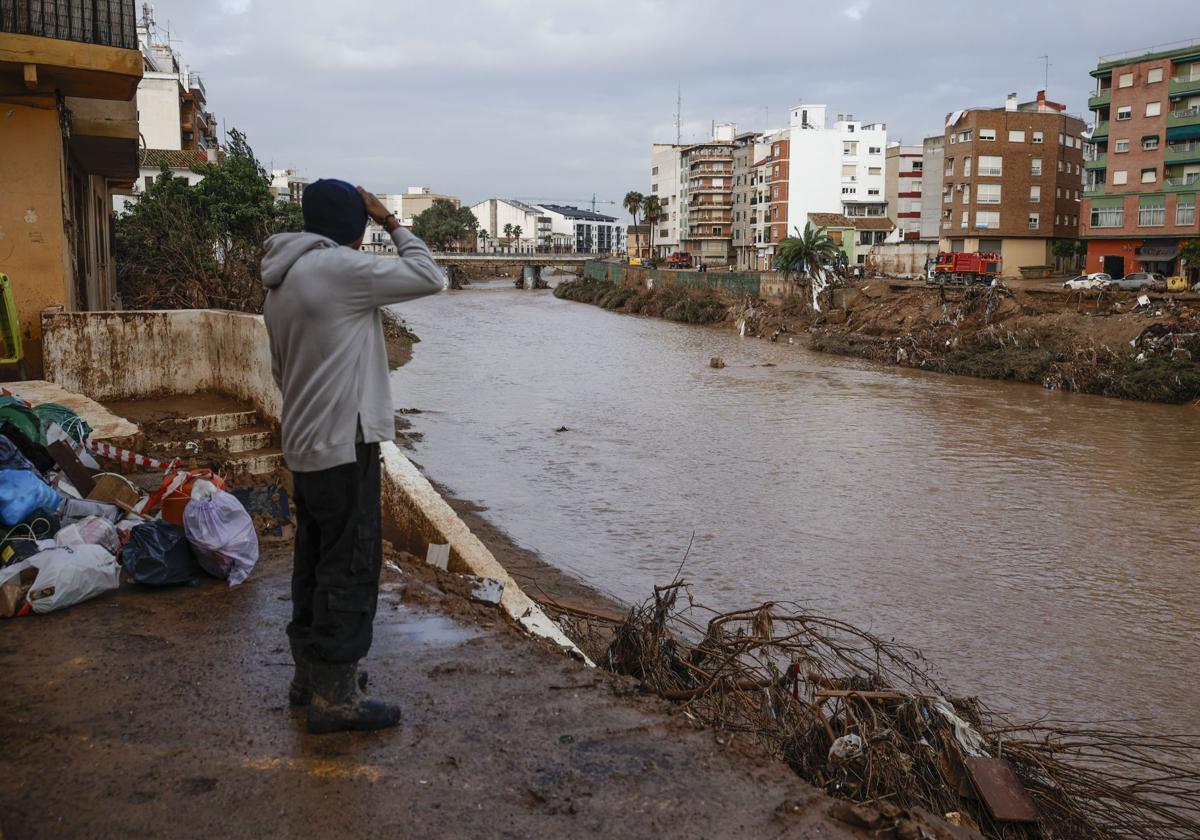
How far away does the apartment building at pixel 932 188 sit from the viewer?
67.2m

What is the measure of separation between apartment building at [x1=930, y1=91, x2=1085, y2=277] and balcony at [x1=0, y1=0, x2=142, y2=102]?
2292 inches

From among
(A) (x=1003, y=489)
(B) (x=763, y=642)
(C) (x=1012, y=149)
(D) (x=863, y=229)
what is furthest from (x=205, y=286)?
(D) (x=863, y=229)

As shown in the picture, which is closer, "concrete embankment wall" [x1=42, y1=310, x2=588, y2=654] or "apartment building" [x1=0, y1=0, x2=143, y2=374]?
"concrete embankment wall" [x1=42, y1=310, x2=588, y2=654]

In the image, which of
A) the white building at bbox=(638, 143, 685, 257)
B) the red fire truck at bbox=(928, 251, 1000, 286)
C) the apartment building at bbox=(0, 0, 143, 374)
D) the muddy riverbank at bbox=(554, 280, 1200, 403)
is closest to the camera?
the apartment building at bbox=(0, 0, 143, 374)

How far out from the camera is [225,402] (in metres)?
9.80

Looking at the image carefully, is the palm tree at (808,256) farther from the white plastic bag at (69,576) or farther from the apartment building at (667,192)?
the apartment building at (667,192)

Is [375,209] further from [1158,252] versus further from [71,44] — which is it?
[1158,252]

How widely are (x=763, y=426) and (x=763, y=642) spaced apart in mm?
17859

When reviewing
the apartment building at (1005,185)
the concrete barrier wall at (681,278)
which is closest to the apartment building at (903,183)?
the apartment building at (1005,185)

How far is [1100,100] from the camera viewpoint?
175 feet

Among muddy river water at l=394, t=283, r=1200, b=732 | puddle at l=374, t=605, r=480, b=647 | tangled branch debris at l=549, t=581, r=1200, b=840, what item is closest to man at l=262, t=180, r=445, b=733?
puddle at l=374, t=605, r=480, b=647

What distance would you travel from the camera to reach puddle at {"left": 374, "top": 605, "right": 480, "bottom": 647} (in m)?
4.46

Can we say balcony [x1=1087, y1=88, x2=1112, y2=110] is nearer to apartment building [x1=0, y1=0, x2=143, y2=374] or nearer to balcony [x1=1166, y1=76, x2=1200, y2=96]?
balcony [x1=1166, y1=76, x2=1200, y2=96]

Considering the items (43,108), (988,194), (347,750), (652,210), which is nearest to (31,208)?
(43,108)
